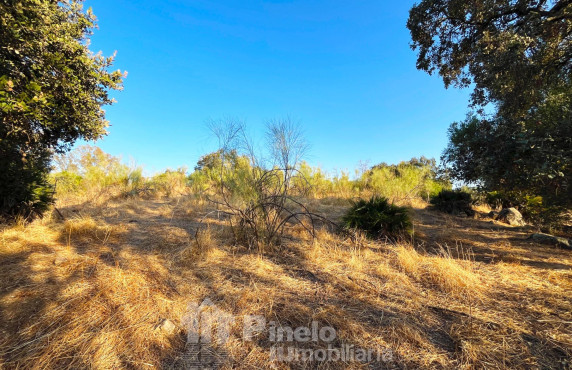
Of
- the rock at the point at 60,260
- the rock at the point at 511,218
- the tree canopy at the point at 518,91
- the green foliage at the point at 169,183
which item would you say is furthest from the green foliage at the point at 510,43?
the green foliage at the point at 169,183

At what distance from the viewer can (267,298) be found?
90.9 inches

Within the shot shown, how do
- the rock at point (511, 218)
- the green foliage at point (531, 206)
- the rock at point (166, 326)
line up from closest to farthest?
the rock at point (166, 326)
the green foliage at point (531, 206)
the rock at point (511, 218)

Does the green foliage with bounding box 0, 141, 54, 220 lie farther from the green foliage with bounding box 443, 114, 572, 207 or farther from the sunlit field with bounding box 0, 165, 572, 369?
the green foliage with bounding box 443, 114, 572, 207

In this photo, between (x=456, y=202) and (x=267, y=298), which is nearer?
(x=267, y=298)

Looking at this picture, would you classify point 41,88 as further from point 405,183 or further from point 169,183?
point 405,183

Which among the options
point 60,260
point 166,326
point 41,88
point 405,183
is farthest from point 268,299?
point 405,183

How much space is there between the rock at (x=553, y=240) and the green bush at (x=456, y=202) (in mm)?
3336

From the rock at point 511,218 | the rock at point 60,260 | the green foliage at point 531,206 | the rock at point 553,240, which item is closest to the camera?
the rock at point 60,260

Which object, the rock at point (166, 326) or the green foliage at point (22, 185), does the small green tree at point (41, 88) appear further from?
the rock at point (166, 326)

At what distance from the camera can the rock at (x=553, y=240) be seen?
4121mm

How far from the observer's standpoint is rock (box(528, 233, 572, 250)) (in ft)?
13.5

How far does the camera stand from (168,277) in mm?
2721

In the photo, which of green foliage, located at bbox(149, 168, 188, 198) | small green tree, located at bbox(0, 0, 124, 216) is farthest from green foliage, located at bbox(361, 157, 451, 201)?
green foliage, located at bbox(149, 168, 188, 198)

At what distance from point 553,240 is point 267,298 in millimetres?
5849
